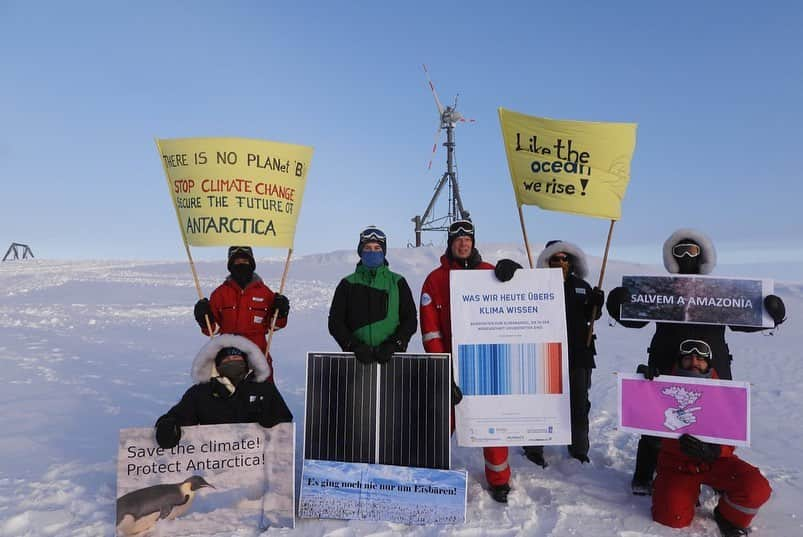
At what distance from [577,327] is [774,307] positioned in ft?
4.62

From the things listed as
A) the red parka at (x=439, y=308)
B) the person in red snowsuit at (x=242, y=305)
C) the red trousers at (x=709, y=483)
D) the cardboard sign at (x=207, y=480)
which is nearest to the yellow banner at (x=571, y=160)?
the red parka at (x=439, y=308)

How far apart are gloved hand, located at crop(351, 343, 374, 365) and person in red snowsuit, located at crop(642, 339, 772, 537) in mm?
2238

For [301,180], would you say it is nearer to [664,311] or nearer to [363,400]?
[363,400]

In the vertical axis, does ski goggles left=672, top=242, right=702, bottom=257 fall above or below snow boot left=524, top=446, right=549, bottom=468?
above

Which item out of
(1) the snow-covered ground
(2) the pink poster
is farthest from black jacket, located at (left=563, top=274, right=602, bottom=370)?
(1) the snow-covered ground

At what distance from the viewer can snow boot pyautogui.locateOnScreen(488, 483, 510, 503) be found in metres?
4.00

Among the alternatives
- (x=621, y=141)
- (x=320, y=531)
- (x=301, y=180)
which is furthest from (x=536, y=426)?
(x=301, y=180)

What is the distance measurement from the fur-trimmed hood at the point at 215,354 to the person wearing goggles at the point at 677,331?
2726mm

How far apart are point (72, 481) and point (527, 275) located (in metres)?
4.10

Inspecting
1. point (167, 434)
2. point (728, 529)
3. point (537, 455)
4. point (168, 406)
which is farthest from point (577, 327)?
point (168, 406)

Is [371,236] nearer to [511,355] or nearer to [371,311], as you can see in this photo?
[371,311]

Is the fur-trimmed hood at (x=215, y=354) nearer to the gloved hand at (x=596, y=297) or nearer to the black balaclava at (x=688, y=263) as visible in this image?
the gloved hand at (x=596, y=297)

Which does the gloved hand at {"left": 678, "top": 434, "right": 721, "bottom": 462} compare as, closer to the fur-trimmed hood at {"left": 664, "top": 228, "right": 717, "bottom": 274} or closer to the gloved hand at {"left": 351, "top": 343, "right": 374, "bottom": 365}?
the fur-trimmed hood at {"left": 664, "top": 228, "right": 717, "bottom": 274}

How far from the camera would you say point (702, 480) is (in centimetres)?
379
